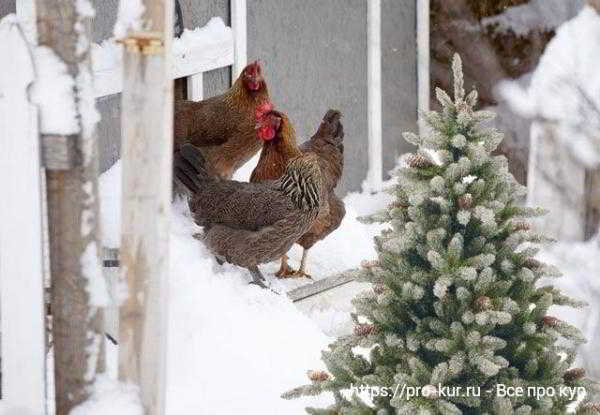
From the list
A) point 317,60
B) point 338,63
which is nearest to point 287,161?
point 317,60

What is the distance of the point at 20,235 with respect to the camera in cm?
332

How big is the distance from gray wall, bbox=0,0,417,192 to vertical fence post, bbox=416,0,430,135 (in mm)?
51

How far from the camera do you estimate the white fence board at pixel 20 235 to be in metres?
3.25

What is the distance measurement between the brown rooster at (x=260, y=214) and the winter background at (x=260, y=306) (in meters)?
0.17

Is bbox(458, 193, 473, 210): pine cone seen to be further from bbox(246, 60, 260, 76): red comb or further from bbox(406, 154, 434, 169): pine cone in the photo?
bbox(246, 60, 260, 76): red comb

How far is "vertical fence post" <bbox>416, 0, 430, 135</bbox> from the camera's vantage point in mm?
9070

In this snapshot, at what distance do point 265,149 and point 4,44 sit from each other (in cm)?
276

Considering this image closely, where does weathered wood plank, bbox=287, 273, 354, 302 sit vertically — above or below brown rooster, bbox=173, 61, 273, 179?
below

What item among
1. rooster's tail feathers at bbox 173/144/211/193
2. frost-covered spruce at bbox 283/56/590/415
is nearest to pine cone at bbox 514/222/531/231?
frost-covered spruce at bbox 283/56/590/415

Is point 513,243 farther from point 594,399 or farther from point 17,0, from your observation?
point 17,0

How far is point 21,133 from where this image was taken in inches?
128

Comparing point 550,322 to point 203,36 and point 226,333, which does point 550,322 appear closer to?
point 226,333

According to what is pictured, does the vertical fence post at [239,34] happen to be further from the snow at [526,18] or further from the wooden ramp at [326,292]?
the snow at [526,18]

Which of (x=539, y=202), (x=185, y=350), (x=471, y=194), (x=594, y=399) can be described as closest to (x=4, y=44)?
(x=471, y=194)
